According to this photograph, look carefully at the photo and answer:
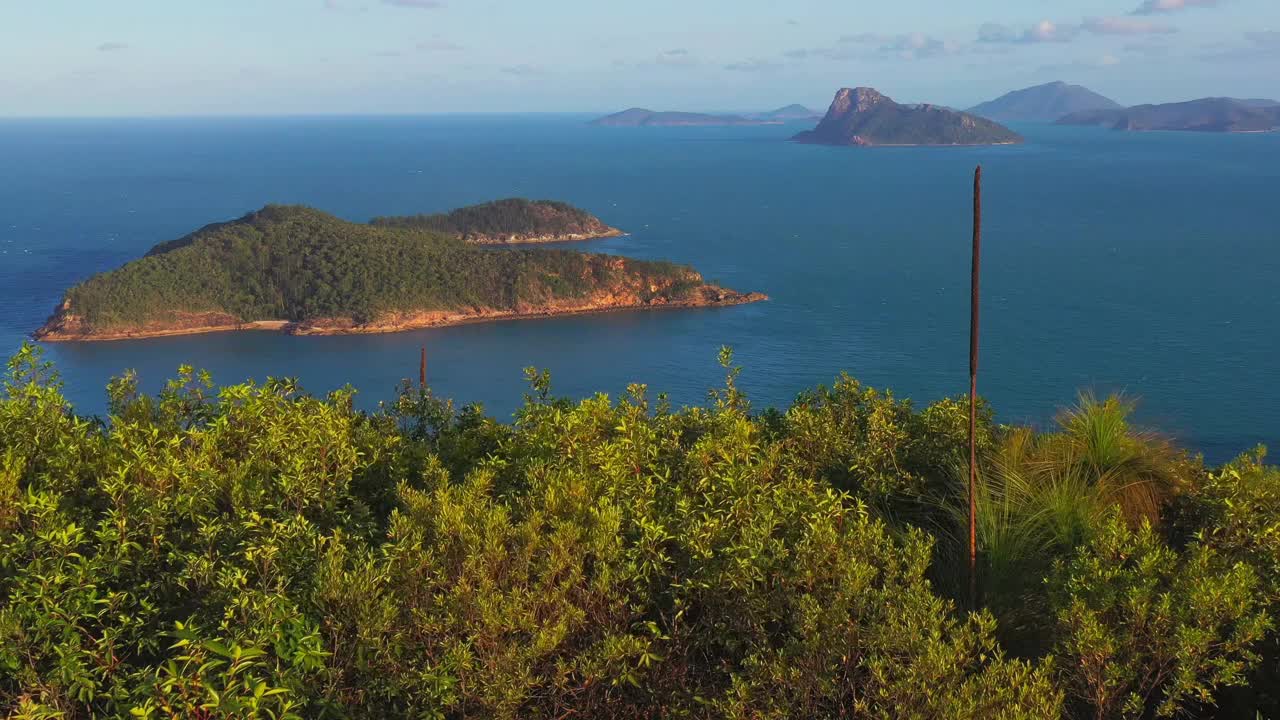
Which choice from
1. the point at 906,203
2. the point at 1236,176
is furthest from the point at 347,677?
the point at 1236,176

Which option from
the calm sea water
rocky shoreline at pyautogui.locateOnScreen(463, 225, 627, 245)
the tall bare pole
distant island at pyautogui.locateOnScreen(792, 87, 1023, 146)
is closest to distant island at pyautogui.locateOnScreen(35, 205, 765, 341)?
the calm sea water

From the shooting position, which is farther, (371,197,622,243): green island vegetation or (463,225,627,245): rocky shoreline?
(371,197,622,243): green island vegetation

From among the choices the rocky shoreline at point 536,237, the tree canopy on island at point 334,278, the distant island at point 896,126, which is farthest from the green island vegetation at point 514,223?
the distant island at point 896,126

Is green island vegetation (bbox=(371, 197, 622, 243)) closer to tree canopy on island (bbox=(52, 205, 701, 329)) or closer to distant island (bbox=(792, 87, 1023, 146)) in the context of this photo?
tree canopy on island (bbox=(52, 205, 701, 329))

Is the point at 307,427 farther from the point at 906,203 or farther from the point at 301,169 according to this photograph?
the point at 301,169

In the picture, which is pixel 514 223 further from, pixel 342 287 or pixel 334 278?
pixel 342 287

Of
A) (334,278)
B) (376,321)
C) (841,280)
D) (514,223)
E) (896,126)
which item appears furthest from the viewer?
(896,126)

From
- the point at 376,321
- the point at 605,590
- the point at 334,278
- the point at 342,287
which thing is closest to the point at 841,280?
the point at 376,321
